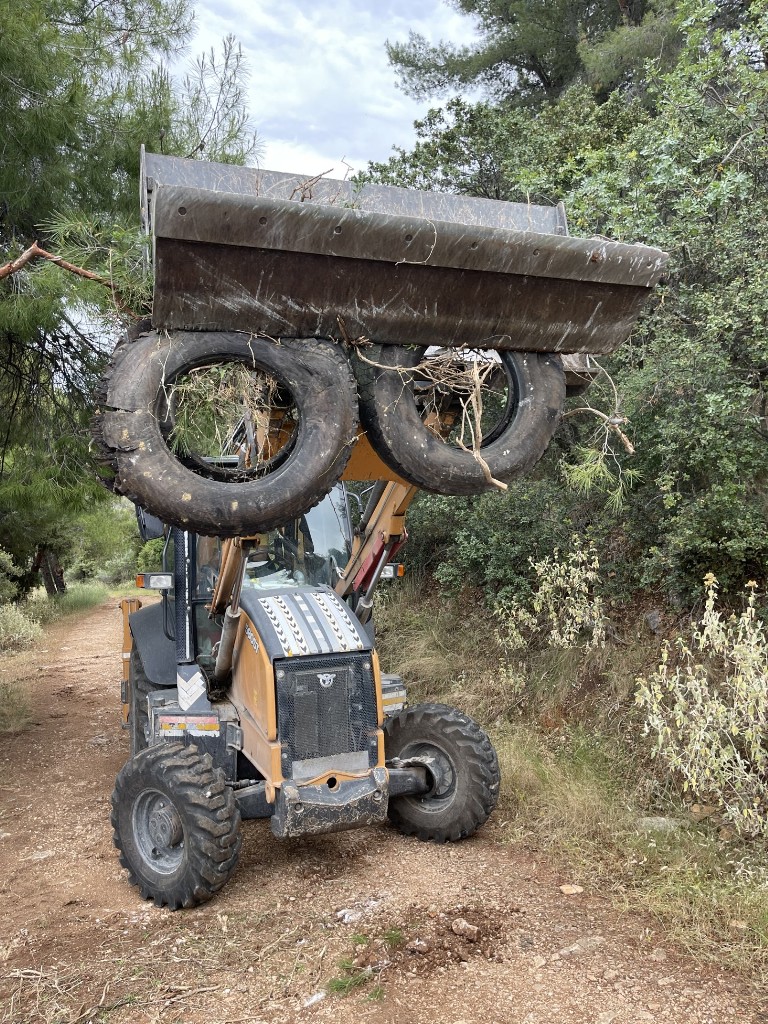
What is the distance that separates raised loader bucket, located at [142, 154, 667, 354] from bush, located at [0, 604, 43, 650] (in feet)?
42.0

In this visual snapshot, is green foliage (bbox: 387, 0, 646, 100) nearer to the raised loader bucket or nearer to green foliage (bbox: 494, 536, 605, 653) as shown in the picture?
green foliage (bbox: 494, 536, 605, 653)

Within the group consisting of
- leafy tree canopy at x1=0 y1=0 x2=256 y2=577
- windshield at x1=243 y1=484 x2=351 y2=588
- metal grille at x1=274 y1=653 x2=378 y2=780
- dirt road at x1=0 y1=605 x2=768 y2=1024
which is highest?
leafy tree canopy at x1=0 y1=0 x2=256 y2=577

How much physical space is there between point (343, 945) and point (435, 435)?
2380 mm

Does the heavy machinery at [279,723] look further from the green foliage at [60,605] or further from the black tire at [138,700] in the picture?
the green foliage at [60,605]

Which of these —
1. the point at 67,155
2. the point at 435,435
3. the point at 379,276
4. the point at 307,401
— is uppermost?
the point at 67,155

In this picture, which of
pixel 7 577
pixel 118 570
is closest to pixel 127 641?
pixel 7 577

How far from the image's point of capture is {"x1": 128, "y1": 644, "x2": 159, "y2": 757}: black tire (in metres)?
5.88

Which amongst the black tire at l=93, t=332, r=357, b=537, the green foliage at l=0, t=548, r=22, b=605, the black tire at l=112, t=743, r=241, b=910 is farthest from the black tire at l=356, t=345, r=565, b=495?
the green foliage at l=0, t=548, r=22, b=605

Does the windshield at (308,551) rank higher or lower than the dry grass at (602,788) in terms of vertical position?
higher

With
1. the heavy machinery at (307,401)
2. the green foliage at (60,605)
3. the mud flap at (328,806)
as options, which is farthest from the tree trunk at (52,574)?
the mud flap at (328,806)

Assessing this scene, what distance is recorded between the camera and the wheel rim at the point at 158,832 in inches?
176

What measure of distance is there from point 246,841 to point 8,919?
4.64 ft

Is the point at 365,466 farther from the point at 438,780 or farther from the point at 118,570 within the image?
the point at 118,570

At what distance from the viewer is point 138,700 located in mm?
6082
